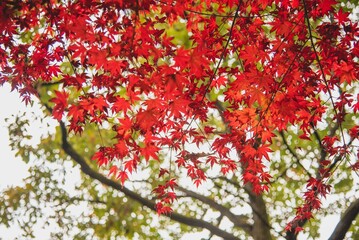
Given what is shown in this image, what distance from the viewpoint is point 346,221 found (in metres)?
4.23

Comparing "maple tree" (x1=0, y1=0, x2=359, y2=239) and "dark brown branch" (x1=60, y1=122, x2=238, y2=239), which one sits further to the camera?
"dark brown branch" (x1=60, y1=122, x2=238, y2=239)

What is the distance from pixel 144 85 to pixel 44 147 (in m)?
4.25

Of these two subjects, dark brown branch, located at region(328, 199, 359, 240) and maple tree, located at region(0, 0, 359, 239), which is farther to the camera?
dark brown branch, located at region(328, 199, 359, 240)

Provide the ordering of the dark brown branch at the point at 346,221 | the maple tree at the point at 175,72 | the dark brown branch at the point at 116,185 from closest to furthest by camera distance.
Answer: the maple tree at the point at 175,72
the dark brown branch at the point at 346,221
the dark brown branch at the point at 116,185

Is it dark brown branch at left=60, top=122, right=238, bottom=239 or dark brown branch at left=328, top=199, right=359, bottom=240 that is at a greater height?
dark brown branch at left=60, top=122, right=238, bottom=239

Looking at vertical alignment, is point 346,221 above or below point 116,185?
below

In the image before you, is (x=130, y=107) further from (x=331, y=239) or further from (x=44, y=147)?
(x=44, y=147)

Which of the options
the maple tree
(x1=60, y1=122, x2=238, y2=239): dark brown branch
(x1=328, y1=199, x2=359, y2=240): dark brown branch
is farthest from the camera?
(x1=60, y1=122, x2=238, y2=239): dark brown branch

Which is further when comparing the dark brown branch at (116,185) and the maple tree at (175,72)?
the dark brown branch at (116,185)

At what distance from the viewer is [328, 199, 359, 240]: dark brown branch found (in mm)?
4172

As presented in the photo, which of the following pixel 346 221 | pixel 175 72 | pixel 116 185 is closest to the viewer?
pixel 175 72

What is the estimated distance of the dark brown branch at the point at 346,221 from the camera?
4.17 metres

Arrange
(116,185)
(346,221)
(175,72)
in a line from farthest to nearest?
1. (116,185)
2. (346,221)
3. (175,72)

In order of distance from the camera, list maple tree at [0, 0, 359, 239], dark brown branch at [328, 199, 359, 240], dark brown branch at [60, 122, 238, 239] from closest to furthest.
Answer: maple tree at [0, 0, 359, 239], dark brown branch at [328, 199, 359, 240], dark brown branch at [60, 122, 238, 239]
